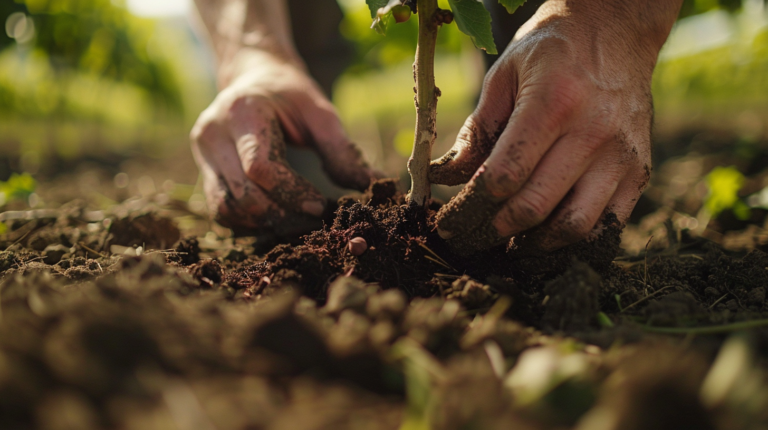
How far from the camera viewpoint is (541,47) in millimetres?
1296

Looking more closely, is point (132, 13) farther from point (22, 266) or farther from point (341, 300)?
point (341, 300)

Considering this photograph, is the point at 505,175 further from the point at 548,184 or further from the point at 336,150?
the point at 336,150

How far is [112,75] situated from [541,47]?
1192 centimetres

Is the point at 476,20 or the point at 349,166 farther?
the point at 349,166

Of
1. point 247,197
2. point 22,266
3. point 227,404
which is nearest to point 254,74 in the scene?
point 247,197

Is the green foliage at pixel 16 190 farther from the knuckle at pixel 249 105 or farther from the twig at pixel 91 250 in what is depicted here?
the knuckle at pixel 249 105

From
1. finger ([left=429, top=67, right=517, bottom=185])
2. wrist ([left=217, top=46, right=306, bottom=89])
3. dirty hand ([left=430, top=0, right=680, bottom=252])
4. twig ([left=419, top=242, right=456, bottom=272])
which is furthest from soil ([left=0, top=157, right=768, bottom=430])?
wrist ([left=217, top=46, right=306, bottom=89])

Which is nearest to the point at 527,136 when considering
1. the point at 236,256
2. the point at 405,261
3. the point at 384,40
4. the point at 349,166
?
the point at 405,261

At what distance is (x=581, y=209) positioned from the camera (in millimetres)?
1256

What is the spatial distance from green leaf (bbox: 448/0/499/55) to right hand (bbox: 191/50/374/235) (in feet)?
2.67

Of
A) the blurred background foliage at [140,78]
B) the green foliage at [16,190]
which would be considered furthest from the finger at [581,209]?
the blurred background foliage at [140,78]

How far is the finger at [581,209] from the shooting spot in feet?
4.09

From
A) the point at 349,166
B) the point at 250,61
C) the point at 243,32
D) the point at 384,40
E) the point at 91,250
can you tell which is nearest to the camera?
the point at 91,250

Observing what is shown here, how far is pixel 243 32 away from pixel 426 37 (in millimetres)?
1688
